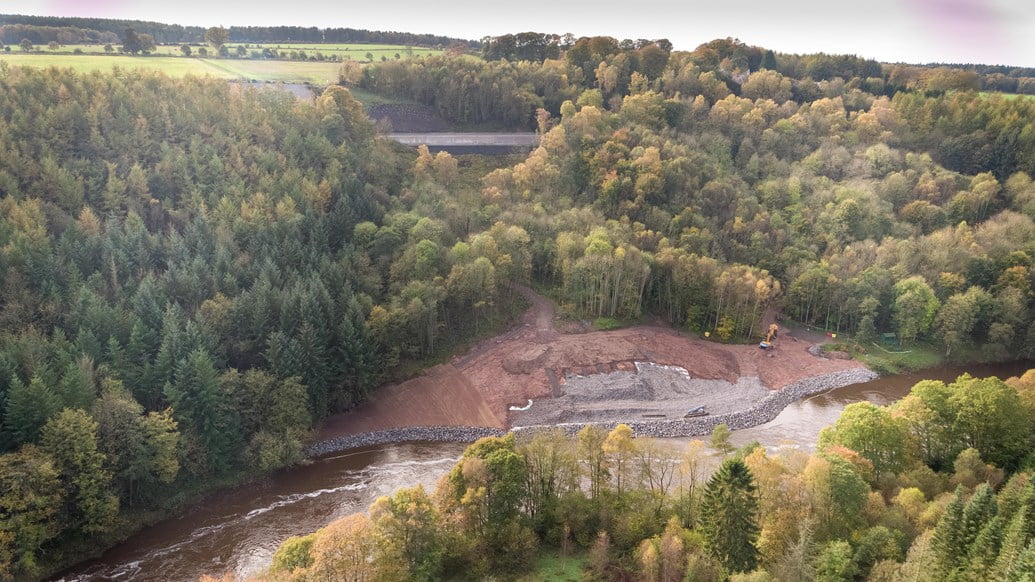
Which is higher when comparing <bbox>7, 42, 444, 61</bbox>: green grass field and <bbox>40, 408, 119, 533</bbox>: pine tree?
<bbox>7, 42, 444, 61</bbox>: green grass field

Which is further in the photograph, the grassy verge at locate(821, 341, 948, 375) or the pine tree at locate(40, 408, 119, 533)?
the grassy verge at locate(821, 341, 948, 375)

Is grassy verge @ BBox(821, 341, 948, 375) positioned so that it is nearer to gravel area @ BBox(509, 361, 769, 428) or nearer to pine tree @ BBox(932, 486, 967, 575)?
gravel area @ BBox(509, 361, 769, 428)

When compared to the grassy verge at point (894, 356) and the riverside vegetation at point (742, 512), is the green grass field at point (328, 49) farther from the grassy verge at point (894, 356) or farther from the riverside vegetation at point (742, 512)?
the grassy verge at point (894, 356)

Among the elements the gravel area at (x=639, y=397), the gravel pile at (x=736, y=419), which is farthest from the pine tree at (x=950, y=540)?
the gravel area at (x=639, y=397)

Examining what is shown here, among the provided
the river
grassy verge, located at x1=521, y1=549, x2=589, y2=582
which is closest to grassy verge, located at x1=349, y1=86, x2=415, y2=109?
the river

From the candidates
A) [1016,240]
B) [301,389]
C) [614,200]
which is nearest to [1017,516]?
[301,389]

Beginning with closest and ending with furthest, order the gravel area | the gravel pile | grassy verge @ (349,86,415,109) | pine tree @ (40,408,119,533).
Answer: pine tree @ (40,408,119,533)
the gravel pile
the gravel area
grassy verge @ (349,86,415,109)

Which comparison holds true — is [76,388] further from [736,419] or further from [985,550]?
[736,419]

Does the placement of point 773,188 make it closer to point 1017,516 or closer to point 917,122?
point 917,122
